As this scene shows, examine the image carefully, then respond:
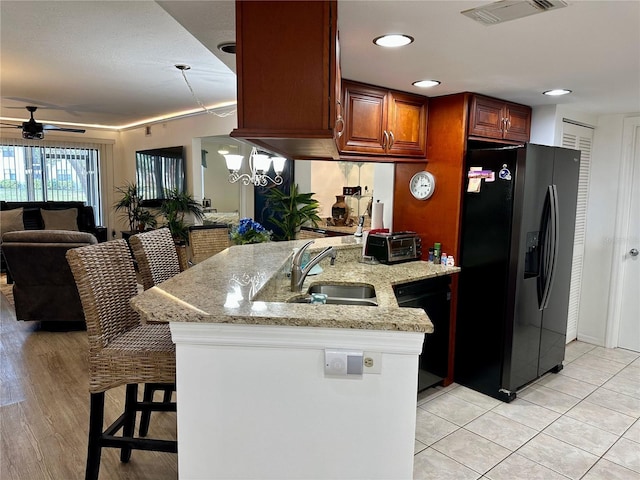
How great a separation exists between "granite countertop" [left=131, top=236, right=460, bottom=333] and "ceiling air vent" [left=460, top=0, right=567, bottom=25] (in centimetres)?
116

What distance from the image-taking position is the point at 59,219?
7555 mm

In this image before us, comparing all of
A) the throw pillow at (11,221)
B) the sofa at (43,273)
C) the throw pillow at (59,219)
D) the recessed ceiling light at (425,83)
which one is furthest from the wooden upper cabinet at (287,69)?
the throw pillow at (59,219)

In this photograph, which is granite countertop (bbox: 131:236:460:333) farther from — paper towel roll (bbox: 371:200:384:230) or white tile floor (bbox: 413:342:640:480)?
white tile floor (bbox: 413:342:640:480)

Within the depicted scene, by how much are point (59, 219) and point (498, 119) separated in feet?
23.4

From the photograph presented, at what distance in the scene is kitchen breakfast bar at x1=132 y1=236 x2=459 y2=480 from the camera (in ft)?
4.59

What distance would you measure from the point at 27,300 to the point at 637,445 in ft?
16.2

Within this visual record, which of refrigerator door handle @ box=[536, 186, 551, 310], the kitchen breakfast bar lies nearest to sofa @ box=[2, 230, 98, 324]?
the kitchen breakfast bar

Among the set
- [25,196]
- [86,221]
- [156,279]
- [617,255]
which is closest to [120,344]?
[156,279]

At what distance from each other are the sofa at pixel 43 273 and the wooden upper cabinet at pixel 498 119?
3.50m

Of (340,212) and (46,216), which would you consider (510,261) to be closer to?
(340,212)

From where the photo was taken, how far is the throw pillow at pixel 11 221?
698 cm

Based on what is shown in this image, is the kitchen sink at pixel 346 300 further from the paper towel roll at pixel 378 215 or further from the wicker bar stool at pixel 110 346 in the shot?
the paper towel roll at pixel 378 215

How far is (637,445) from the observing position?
8.63ft

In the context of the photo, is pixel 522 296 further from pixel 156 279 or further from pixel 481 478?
pixel 156 279
